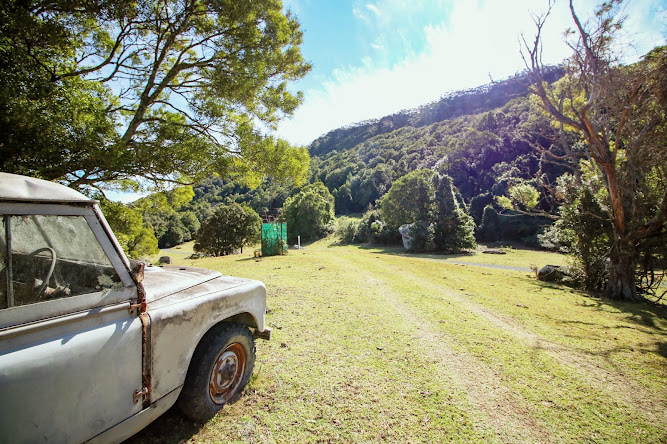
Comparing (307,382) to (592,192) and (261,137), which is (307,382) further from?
(592,192)

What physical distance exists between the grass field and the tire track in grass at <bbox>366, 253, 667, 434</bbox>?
0.06 feet

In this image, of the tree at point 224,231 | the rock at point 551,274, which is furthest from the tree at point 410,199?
the rock at point 551,274

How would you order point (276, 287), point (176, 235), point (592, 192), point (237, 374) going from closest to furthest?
point (237, 374), point (276, 287), point (592, 192), point (176, 235)

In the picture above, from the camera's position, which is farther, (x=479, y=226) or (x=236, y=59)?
(x=479, y=226)

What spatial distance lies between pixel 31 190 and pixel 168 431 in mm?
2221

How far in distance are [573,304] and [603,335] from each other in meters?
3.08

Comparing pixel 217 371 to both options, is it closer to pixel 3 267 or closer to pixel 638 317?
pixel 3 267

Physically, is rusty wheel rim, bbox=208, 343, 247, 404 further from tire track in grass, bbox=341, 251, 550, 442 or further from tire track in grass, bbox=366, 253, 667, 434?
tire track in grass, bbox=366, 253, 667, 434

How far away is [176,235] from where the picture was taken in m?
67.6

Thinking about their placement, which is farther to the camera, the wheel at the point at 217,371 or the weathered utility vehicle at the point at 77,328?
the wheel at the point at 217,371

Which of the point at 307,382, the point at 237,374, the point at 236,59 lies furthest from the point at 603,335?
the point at 236,59

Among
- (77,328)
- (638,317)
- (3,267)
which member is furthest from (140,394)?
(638,317)

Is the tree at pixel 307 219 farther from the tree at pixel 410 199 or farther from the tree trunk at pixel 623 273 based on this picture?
the tree trunk at pixel 623 273

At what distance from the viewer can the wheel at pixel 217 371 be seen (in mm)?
2381
